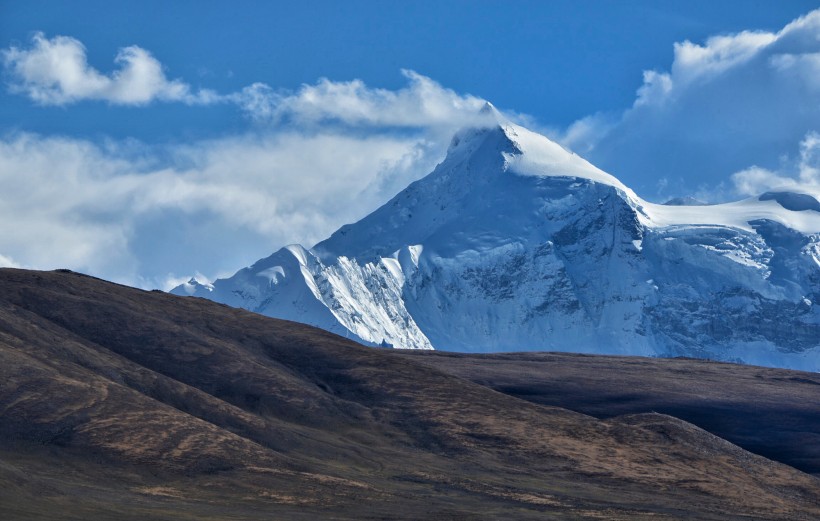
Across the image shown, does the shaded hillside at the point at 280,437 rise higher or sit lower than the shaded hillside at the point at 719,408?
lower

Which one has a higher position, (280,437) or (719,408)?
(719,408)

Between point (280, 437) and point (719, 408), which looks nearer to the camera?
point (280, 437)

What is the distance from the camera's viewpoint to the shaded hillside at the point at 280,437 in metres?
113

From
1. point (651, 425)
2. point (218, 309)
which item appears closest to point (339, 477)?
point (651, 425)

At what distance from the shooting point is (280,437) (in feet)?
447

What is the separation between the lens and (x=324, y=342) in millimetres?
176000

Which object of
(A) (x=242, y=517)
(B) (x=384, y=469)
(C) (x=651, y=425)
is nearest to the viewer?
(A) (x=242, y=517)

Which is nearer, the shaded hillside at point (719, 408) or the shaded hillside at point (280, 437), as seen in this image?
the shaded hillside at point (280, 437)

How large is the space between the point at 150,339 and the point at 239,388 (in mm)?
10847

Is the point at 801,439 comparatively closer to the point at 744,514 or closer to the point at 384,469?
the point at 744,514

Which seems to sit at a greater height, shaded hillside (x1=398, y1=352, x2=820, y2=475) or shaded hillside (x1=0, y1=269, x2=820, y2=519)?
shaded hillside (x1=398, y1=352, x2=820, y2=475)

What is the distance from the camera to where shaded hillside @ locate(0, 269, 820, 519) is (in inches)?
4461

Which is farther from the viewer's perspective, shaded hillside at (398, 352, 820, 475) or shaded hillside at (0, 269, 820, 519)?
shaded hillside at (398, 352, 820, 475)

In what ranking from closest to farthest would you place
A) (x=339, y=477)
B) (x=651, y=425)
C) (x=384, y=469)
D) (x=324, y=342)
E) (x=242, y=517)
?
(x=242, y=517) < (x=339, y=477) < (x=384, y=469) < (x=651, y=425) < (x=324, y=342)
